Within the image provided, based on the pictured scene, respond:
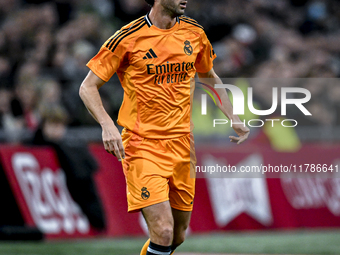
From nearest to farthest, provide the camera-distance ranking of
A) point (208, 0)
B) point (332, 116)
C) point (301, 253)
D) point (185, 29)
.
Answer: point (185, 29) < point (301, 253) < point (332, 116) < point (208, 0)

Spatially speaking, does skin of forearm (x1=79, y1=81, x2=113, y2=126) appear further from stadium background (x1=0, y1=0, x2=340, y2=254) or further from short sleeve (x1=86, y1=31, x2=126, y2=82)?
stadium background (x1=0, y1=0, x2=340, y2=254)

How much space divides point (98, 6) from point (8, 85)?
3429 mm

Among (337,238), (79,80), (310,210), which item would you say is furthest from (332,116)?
(79,80)

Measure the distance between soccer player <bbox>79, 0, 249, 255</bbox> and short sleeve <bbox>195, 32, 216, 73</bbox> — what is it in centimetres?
5

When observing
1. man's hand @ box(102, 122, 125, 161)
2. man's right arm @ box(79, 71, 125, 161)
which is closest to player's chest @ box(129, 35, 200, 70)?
man's right arm @ box(79, 71, 125, 161)

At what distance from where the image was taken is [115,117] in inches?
407

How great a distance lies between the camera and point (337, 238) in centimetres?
930

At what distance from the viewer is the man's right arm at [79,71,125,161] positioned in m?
4.65

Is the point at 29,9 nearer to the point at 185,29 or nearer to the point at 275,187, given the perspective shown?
the point at 275,187

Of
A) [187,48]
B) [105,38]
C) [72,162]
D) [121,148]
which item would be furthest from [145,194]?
[105,38]

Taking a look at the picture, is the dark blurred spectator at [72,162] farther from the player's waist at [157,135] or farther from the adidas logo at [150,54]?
the adidas logo at [150,54]

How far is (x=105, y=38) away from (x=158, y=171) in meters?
7.03

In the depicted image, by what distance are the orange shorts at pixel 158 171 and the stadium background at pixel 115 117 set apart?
317 cm

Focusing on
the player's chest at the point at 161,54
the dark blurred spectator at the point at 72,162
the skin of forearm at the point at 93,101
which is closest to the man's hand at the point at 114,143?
the skin of forearm at the point at 93,101
